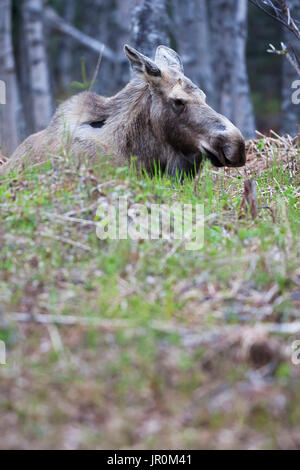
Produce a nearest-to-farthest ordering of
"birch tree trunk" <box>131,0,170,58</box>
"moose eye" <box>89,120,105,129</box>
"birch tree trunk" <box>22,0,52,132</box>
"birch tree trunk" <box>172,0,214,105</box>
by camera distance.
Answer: "moose eye" <box>89,120,105,129</box> → "birch tree trunk" <box>131,0,170,58</box> → "birch tree trunk" <box>172,0,214,105</box> → "birch tree trunk" <box>22,0,52,132</box>

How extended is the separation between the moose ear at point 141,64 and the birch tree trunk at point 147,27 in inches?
78.6

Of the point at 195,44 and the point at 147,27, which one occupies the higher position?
the point at 195,44

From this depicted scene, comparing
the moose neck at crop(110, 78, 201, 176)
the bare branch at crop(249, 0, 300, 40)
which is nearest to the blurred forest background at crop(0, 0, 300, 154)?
the moose neck at crop(110, 78, 201, 176)

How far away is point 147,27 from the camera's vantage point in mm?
8773

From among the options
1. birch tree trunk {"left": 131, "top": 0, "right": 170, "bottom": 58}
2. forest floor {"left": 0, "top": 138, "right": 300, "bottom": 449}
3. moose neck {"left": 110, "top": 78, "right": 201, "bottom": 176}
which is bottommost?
forest floor {"left": 0, "top": 138, "right": 300, "bottom": 449}

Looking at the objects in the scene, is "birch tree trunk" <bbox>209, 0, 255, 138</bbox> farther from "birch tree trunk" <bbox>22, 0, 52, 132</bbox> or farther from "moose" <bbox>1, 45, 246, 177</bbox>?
"moose" <bbox>1, 45, 246, 177</bbox>

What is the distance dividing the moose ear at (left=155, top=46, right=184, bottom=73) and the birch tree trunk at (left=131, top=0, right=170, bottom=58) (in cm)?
120

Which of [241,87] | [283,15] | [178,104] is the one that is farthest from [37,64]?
[178,104]

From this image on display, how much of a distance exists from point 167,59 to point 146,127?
95cm

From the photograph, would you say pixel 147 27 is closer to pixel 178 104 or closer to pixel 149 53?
pixel 149 53

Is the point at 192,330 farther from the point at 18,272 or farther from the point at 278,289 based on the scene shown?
the point at 18,272

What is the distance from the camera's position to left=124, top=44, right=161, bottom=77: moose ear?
6.70 m

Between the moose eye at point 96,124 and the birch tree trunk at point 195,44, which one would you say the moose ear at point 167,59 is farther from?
the birch tree trunk at point 195,44

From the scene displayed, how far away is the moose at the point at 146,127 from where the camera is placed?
656 centimetres
